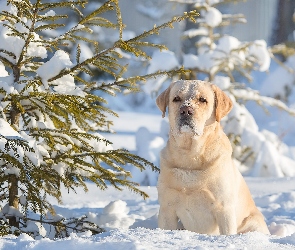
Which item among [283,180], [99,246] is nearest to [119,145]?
[283,180]

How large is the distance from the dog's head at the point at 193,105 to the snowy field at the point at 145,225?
841mm

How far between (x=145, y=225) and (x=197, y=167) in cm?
132

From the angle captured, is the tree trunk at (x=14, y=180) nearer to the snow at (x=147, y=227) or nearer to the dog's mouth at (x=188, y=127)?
the snow at (x=147, y=227)

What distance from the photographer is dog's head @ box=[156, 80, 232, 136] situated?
163 inches

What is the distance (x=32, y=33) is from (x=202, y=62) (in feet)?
18.3

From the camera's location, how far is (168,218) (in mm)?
4355

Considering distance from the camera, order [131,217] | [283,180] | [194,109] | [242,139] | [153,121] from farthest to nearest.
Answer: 1. [153,121]
2. [242,139]
3. [283,180]
4. [131,217]
5. [194,109]

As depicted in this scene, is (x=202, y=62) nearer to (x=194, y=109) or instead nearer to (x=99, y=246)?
(x=194, y=109)

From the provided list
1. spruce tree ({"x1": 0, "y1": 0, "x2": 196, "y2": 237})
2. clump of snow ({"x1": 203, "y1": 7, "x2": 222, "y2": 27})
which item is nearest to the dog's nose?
spruce tree ({"x1": 0, "y1": 0, "x2": 196, "y2": 237})

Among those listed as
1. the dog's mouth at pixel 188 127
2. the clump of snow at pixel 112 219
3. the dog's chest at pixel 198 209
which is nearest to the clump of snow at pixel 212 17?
the clump of snow at pixel 112 219

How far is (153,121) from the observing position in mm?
18141

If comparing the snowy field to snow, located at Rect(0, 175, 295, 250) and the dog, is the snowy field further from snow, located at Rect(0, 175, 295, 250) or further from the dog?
the dog

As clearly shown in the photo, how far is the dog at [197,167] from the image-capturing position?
13.7ft

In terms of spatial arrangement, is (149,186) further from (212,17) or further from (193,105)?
(193,105)
